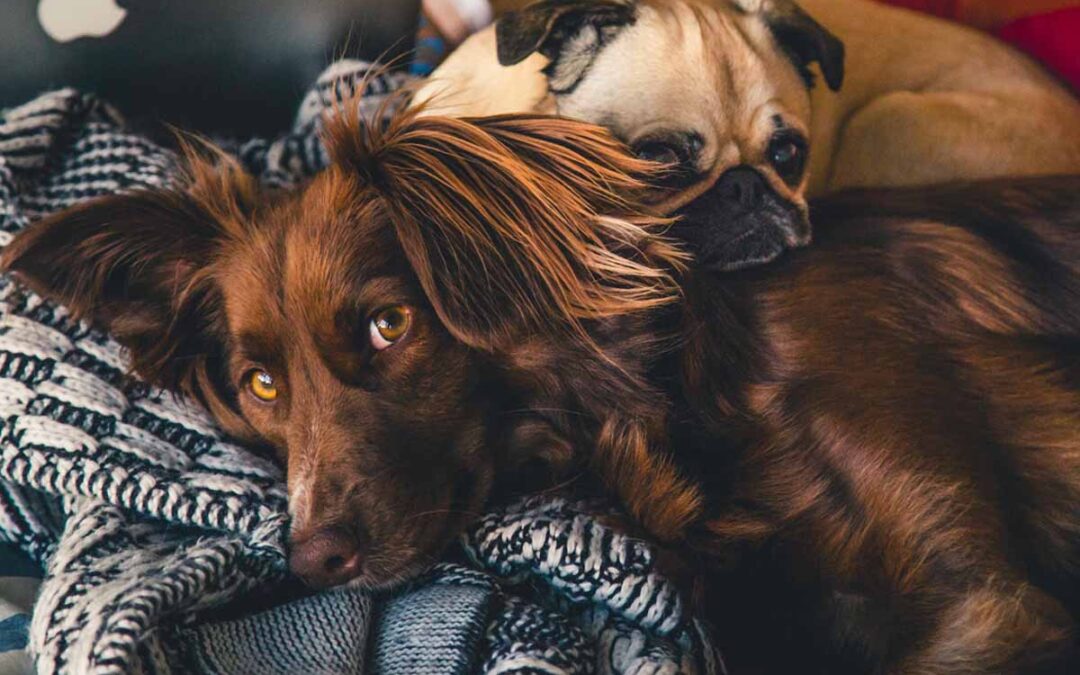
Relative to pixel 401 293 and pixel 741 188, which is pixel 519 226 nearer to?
pixel 401 293

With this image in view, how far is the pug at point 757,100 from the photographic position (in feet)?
5.74

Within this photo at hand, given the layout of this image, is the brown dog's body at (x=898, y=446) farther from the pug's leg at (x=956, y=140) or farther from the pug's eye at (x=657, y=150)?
the pug's leg at (x=956, y=140)

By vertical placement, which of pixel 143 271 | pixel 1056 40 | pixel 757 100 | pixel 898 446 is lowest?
pixel 1056 40

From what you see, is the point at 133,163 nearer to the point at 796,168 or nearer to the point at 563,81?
the point at 563,81

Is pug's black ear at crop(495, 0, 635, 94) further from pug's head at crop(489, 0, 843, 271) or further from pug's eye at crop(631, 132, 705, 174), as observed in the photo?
pug's eye at crop(631, 132, 705, 174)

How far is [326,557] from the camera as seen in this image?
1.24 m

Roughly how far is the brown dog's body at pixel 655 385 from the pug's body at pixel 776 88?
10.1 inches

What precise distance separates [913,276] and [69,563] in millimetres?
1176

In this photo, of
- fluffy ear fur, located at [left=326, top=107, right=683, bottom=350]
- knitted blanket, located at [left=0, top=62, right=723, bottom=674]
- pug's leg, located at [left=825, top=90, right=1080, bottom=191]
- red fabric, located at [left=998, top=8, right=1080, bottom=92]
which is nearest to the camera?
knitted blanket, located at [left=0, top=62, right=723, bottom=674]

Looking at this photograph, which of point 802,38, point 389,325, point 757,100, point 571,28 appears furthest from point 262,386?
point 802,38

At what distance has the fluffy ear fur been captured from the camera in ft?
4.44

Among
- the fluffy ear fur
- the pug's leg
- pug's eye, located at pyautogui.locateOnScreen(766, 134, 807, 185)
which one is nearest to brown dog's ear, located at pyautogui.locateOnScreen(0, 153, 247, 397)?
the fluffy ear fur

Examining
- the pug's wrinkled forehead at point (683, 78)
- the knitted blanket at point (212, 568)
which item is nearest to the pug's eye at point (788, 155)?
the pug's wrinkled forehead at point (683, 78)

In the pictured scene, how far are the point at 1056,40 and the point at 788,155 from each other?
1065 millimetres
